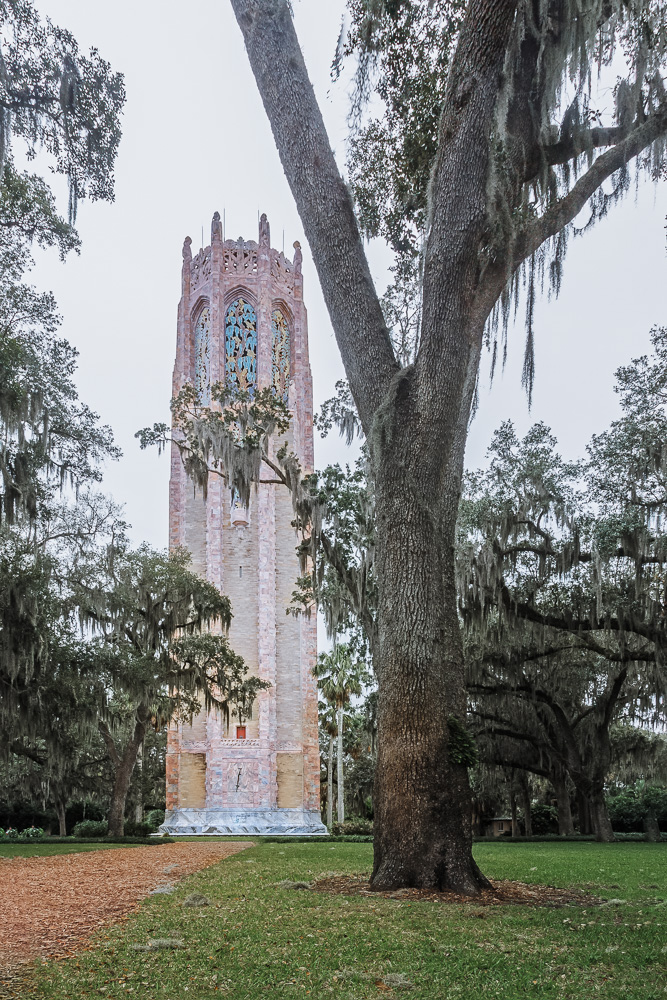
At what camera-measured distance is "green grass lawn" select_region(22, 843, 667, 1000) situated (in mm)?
3555

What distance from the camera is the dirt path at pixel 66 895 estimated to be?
4.82 metres

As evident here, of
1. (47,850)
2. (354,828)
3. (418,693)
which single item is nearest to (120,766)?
(47,850)

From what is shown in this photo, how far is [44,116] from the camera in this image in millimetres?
9844

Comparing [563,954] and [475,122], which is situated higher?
[475,122]

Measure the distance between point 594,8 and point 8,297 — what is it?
29.7 feet

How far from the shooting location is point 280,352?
38375 mm

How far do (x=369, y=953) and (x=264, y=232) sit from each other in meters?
37.8

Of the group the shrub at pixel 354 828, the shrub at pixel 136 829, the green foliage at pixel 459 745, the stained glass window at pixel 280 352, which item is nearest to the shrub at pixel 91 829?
the shrub at pixel 136 829

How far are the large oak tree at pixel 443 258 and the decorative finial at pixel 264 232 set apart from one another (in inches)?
1233

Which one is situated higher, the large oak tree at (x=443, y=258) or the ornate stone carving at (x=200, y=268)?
the ornate stone carving at (x=200, y=268)

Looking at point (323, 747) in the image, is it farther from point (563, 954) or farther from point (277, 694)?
point (563, 954)

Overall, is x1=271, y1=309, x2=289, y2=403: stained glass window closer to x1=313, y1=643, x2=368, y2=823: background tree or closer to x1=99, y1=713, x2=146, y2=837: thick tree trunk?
x1=313, y1=643, x2=368, y2=823: background tree

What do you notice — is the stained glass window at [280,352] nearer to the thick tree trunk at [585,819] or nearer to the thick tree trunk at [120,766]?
the thick tree trunk at [120,766]

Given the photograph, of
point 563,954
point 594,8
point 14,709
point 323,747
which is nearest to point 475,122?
point 594,8
